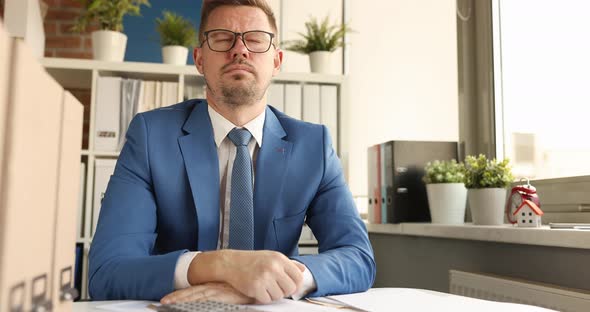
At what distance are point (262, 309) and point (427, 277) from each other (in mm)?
1348

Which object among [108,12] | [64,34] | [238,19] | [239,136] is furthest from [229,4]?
[64,34]

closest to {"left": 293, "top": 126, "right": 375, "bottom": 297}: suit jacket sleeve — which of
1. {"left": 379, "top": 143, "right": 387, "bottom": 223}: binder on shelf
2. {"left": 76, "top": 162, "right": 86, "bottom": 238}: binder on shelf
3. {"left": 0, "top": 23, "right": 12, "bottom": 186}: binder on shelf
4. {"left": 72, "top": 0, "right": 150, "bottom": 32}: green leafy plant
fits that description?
{"left": 0, "top": 23, "right": 12, "bottom": 186}: binder on shelf

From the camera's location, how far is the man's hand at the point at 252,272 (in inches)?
32.6

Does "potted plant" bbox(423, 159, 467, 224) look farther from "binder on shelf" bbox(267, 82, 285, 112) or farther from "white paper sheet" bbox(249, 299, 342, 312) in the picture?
"white paper sheet" bbox(249, 299, 342, 312)

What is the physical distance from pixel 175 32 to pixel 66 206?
204 centimetres

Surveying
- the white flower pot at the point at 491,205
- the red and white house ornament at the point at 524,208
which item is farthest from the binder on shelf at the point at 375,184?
the red and white house ornament at the point at 524,208

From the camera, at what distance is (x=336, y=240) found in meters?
1.23

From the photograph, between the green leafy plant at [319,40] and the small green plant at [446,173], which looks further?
the green leafy plant at [319,40]

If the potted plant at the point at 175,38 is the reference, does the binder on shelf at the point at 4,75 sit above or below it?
below

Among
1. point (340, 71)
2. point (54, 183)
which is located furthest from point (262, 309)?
point (340, 71)

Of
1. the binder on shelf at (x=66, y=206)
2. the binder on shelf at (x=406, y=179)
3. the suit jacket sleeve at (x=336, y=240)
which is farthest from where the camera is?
the binder on shelf at (x=406, y=179)

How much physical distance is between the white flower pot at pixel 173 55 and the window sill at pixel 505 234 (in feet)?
4.03

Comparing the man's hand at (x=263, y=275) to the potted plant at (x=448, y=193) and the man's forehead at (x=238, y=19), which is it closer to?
the man's forehead at (x=238, y=19)

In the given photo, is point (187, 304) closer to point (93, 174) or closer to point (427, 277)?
point (427, 277)
